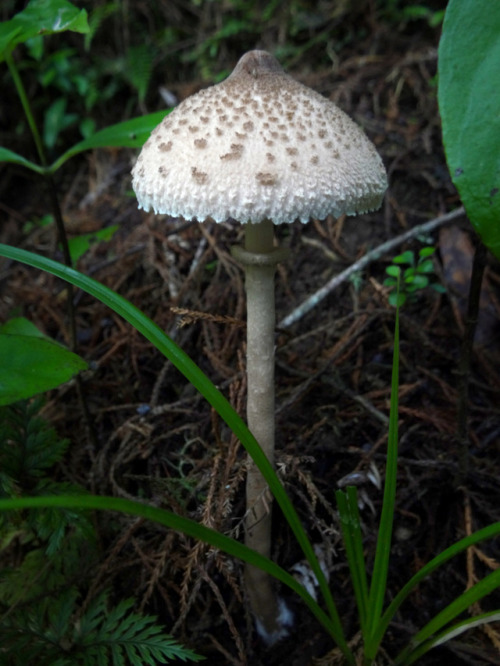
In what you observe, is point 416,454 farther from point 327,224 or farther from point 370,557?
point 327,224

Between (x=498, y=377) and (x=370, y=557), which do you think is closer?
(x=370, y=557)

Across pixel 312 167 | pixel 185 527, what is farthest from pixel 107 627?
pixel 312 167

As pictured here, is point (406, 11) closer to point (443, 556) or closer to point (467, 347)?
point (467, 347)

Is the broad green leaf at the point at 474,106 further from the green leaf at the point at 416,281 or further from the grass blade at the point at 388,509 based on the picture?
the green leaf at the point at 416,281

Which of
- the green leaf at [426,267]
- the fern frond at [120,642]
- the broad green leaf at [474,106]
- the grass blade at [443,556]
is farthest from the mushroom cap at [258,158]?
the fern frond at [120,642]

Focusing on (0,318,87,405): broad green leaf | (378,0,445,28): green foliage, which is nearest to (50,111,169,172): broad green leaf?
(0,318,87,405): broad green leaf

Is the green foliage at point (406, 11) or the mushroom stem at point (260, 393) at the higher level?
the green foliage at point (406, 11)
